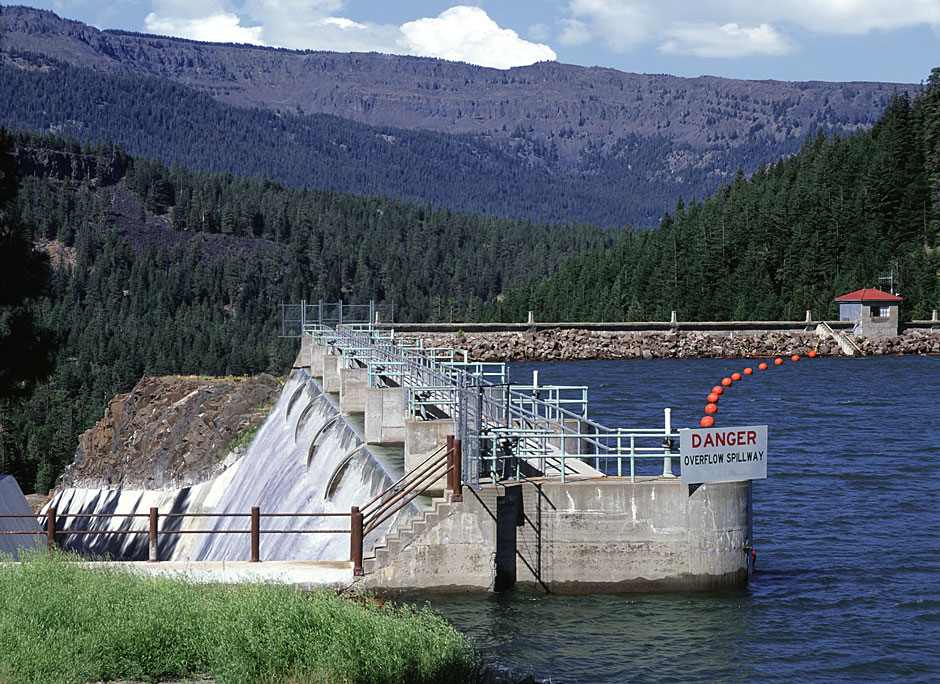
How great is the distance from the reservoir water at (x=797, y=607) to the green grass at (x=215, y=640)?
3.11 m

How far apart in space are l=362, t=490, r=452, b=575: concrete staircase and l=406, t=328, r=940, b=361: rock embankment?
92.8 meters

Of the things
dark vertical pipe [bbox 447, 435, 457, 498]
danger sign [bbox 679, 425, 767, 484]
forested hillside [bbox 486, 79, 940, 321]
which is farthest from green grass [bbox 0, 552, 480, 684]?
forested hillside [bbox 486, 79, 940, 321]

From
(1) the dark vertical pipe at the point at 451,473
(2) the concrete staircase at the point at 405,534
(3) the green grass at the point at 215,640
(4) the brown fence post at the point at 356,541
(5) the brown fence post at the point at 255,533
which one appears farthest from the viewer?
(1) the dark vertical pipe at the point at 451,473

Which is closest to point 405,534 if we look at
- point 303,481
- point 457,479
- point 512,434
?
point 457,479

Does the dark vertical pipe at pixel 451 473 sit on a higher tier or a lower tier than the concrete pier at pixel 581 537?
higher

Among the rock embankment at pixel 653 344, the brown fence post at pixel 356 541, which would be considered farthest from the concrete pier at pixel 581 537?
the rock embankment at pixel 653 344

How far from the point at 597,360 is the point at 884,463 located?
75.0 m

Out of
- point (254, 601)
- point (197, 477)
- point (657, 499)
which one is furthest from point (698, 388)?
point (254, 601)

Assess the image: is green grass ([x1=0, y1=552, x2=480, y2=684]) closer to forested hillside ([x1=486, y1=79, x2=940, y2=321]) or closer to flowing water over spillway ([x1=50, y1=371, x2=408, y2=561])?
flowing water over spillway ([x1=50, y1=371, x2=408, y2=561])

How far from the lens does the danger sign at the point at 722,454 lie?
2269cm

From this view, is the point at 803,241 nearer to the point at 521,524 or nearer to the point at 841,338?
the point at 841,338

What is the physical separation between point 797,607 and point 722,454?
351cm

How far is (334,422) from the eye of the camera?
39.0 m

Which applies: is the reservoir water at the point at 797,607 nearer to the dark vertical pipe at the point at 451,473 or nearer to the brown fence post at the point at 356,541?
the brown fence post at the point at 356,541
